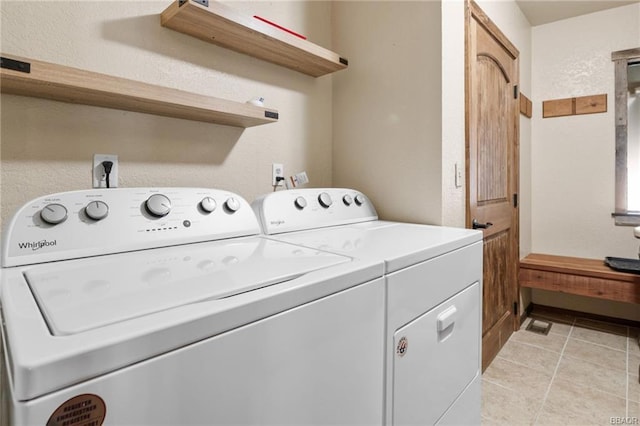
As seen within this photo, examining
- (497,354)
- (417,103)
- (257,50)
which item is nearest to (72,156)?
(257,50)

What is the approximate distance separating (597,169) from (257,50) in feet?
9.67

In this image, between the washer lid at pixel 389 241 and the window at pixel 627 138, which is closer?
the washer lid at pixel 389 241

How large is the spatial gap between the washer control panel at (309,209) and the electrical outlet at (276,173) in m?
0.21

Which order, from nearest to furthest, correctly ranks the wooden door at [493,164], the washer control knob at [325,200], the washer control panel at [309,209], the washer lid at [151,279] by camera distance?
the washer lid at [151,279]
the washer control panel at [309,209]
the washer control knob at [325,200]
the wooden door at [493,164]

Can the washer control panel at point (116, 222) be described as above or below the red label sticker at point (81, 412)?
above

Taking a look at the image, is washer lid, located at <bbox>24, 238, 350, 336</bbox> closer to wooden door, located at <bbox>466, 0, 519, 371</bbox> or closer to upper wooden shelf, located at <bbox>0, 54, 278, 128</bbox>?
upper wooden shelf, located at <bbox>0, 54, 278, 128</bbox>

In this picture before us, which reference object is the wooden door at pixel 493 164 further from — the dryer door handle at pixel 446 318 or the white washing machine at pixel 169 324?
the white washing machine at pixel 169 324

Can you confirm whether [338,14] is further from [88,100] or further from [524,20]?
A: [524,20]

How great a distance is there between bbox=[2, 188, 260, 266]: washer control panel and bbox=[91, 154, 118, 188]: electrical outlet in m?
0.20

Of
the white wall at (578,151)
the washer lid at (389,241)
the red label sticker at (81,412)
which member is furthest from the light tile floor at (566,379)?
the red label sticker at (81,412)

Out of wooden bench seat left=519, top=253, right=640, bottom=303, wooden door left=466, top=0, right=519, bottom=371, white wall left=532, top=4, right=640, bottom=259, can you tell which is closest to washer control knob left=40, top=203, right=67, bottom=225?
wooden door left=466, top=0, right=519, bottom=371

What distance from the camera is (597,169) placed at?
114 inches

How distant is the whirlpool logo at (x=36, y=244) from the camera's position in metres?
0.83

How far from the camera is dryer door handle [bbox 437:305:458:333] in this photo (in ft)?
3.41
